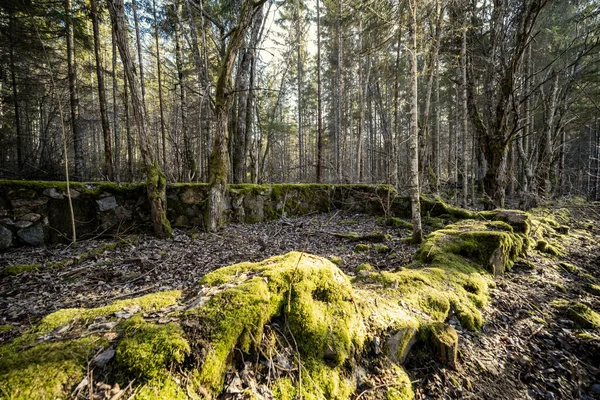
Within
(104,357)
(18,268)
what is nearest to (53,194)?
(18,268)

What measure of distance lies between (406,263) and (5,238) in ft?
24.1

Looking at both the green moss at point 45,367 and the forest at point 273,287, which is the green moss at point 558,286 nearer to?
the forest at point 273,287

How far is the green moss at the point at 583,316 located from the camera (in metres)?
3.06

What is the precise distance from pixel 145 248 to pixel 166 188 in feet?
6.24

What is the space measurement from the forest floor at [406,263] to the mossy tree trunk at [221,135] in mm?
591

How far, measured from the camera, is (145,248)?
5043 mm

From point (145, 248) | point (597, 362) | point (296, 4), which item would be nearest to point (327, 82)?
point (296, 4)

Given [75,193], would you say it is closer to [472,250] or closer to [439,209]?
[472,250]

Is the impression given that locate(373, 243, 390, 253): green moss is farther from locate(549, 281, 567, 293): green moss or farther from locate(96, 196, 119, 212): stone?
locate(96, 196, 119, 212): stone

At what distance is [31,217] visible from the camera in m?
4.93

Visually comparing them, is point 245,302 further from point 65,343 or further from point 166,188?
point 166,188

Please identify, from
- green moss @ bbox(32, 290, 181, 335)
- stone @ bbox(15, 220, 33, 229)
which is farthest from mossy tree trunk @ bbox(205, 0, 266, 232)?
green moss @ bbox(32, 290, 181, 335)

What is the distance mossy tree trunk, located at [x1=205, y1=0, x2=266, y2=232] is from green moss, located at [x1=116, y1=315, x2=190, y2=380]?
199 inches

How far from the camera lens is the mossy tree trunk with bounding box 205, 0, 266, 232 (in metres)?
5.84
